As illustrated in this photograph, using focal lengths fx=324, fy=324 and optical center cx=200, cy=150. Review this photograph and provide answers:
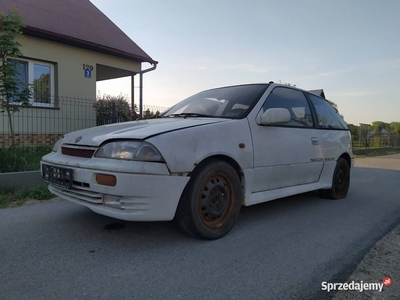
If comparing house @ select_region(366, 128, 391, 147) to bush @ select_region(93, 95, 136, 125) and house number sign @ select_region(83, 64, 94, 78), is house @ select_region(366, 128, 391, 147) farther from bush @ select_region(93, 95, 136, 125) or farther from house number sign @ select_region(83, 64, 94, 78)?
house number sign @ select_region(83, 64, 94, 78)

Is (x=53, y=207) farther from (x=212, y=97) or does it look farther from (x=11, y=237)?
(x=212, y=97)

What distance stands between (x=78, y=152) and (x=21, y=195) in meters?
2.32

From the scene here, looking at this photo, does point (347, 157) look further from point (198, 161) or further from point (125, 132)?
point (125, 132)

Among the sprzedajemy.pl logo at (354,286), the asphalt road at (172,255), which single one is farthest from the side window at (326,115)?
the sprzedajemy.pl logo at (354,286)

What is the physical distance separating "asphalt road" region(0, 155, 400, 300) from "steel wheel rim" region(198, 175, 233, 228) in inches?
8.5

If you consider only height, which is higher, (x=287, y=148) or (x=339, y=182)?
(x=287, y=148)

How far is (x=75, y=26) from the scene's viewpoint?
11.0m

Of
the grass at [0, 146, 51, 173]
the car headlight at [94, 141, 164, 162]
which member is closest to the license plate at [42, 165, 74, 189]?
the car headlight at [94, 141, 164, 162]

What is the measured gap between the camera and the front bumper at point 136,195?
106 inches

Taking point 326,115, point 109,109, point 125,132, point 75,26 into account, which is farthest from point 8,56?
point 326,115

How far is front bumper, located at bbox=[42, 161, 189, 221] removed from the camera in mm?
2682

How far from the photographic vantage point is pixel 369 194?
5.95 meters

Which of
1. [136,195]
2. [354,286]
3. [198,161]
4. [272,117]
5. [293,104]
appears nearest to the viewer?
[354,286]

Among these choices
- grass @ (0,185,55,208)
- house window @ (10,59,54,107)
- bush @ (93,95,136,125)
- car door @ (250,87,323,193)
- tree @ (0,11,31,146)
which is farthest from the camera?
bush @ (93,95,136,125)
